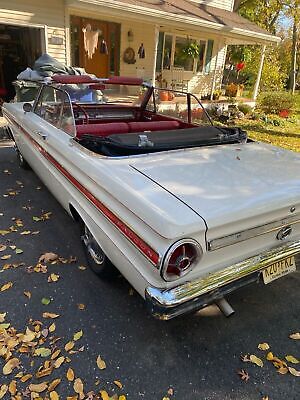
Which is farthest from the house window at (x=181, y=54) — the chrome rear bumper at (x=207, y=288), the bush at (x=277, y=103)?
the chrome rear bumper at (x=207, y=288)

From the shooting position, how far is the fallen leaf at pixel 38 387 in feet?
6.47

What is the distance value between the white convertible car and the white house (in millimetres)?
6363

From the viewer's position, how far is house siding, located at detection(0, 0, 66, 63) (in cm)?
787

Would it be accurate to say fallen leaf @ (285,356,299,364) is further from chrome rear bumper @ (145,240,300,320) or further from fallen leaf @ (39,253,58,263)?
fallen leaf @ (39,253,58,263)

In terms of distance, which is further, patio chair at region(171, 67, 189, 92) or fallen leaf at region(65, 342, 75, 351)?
patio chair at region(171, 67, 189, 92)

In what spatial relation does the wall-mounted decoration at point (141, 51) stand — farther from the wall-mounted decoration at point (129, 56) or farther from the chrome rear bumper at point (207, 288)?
the chrome rear bumper at point (207, 288)

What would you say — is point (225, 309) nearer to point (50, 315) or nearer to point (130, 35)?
point (50, 315)

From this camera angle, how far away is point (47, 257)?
3.21 meters

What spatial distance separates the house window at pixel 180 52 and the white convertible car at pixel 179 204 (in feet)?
33.7

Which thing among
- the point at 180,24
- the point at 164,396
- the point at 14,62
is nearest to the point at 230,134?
the point at 164,396

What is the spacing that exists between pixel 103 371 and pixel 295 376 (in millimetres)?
1290

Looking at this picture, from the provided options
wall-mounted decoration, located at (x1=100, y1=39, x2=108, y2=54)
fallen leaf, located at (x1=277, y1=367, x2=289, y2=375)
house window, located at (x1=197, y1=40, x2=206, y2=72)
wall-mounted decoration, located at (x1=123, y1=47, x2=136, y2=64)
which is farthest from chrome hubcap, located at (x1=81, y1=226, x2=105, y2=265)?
house window, located at (x1=197, y1=40, x2=206, y2=72)

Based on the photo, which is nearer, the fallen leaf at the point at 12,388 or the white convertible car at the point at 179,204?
the white convertible car at the point at 179,204

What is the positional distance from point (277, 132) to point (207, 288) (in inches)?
379
